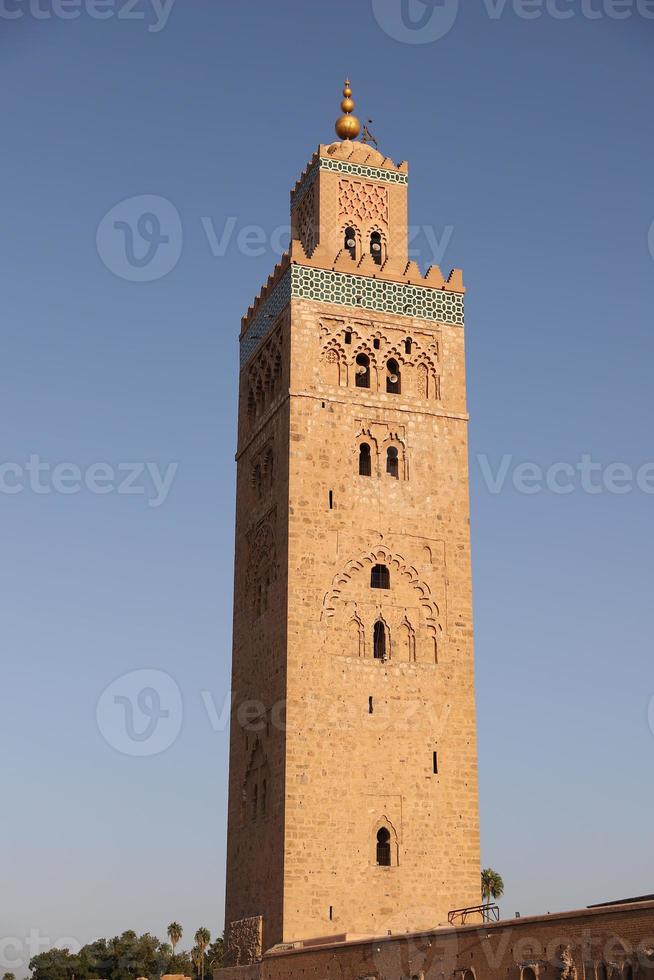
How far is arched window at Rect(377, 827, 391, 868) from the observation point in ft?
80.6

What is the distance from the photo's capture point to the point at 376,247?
97.7 ft

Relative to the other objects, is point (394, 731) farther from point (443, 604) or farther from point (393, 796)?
point (443, 604)

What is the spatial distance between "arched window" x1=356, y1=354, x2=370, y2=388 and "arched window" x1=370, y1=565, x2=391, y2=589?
4194 mm

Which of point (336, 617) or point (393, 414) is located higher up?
point (393, 414)

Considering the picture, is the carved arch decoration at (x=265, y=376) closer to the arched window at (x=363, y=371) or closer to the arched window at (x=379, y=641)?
the arched window at (x=363, y=371)

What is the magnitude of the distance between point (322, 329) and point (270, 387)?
2026 millimetres

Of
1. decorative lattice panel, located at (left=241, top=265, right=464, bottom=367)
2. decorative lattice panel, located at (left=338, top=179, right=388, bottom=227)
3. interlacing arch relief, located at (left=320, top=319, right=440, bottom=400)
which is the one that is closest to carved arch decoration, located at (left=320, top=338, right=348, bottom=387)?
interlacing arch relief, located at (left=320, top=319, right=440, bottom=400)

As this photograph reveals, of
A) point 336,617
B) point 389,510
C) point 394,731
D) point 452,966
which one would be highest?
point 389,510

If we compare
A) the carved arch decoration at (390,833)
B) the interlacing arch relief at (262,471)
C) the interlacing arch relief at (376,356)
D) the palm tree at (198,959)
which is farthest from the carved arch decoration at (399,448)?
the palm tree at (198,959)

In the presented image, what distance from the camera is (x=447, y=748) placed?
84.2 ft

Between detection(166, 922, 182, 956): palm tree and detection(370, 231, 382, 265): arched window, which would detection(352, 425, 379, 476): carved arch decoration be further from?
detection(166, 922, 182, 956): palm tree

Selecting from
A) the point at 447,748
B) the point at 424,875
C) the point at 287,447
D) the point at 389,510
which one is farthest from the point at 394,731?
the point at 287,447

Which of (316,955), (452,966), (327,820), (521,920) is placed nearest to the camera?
(521,920)

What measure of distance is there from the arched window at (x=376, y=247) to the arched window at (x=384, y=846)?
13.0m
